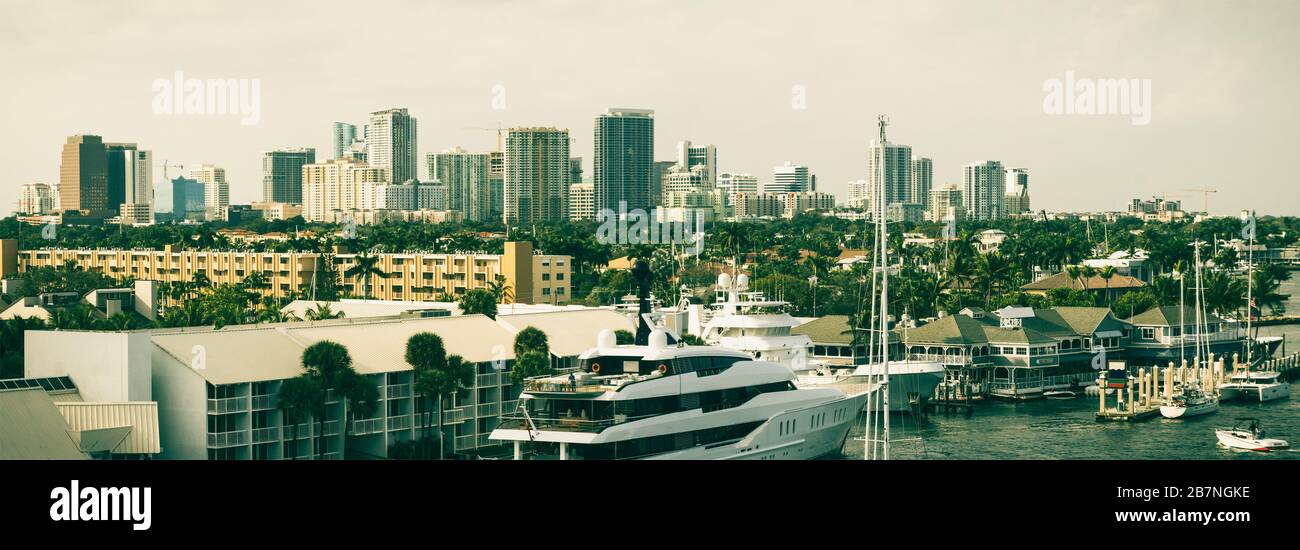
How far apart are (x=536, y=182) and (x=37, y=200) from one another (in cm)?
1855

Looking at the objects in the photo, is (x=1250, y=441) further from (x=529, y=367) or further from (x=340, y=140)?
(x=340, y=140)

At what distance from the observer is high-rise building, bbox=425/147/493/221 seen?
206 feet

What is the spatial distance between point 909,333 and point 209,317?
11.5 meters

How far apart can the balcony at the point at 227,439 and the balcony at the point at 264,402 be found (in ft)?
1.03

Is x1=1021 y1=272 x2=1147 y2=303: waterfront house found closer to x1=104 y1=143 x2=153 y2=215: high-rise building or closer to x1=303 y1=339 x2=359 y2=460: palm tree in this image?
x1=303 y1=339 x2=359 y2=460: palm tree

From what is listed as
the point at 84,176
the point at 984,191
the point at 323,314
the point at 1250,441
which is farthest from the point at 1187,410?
the point at 984,191

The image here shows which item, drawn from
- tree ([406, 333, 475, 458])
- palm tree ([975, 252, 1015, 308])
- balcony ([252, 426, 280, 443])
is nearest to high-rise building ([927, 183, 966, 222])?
palm tree ([975, 252, 1015, 308])

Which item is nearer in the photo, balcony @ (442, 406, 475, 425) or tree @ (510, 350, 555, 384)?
balcony @ (442, 406, 475, 425)

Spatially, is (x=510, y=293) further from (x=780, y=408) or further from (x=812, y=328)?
(x=780, y=408)

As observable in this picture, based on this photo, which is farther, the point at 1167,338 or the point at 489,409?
the point at 1167,338

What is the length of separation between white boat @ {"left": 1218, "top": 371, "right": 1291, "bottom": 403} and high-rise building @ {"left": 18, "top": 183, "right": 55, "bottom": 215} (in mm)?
39306

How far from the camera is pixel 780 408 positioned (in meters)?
14.4

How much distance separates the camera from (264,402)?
1340cm
